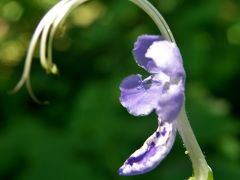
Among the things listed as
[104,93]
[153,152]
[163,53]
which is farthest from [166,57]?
[104,93]

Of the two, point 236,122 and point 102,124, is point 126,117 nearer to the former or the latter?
point 102,124

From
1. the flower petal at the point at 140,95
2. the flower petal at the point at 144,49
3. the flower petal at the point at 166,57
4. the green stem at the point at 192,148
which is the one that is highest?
the flower petal at the point at 166,57

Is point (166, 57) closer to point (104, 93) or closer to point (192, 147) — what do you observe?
point (192, 147)

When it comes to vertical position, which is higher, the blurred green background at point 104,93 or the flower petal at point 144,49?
the flower petal at point 144,49

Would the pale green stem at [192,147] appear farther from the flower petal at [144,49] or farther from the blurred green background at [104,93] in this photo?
the blurred green background at [104,93]

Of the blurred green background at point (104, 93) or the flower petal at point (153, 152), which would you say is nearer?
the flower petal at point (153, 152)

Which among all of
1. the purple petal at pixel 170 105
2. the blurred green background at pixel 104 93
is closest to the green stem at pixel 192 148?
the purple petal at pixel 170 105

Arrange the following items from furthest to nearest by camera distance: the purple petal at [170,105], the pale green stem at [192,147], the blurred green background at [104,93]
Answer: the blurred green background at [104,93], the pale green stem at [192,147], the purple petal at [170,105]

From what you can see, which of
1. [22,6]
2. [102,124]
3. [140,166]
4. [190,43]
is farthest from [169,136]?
[22,6]
